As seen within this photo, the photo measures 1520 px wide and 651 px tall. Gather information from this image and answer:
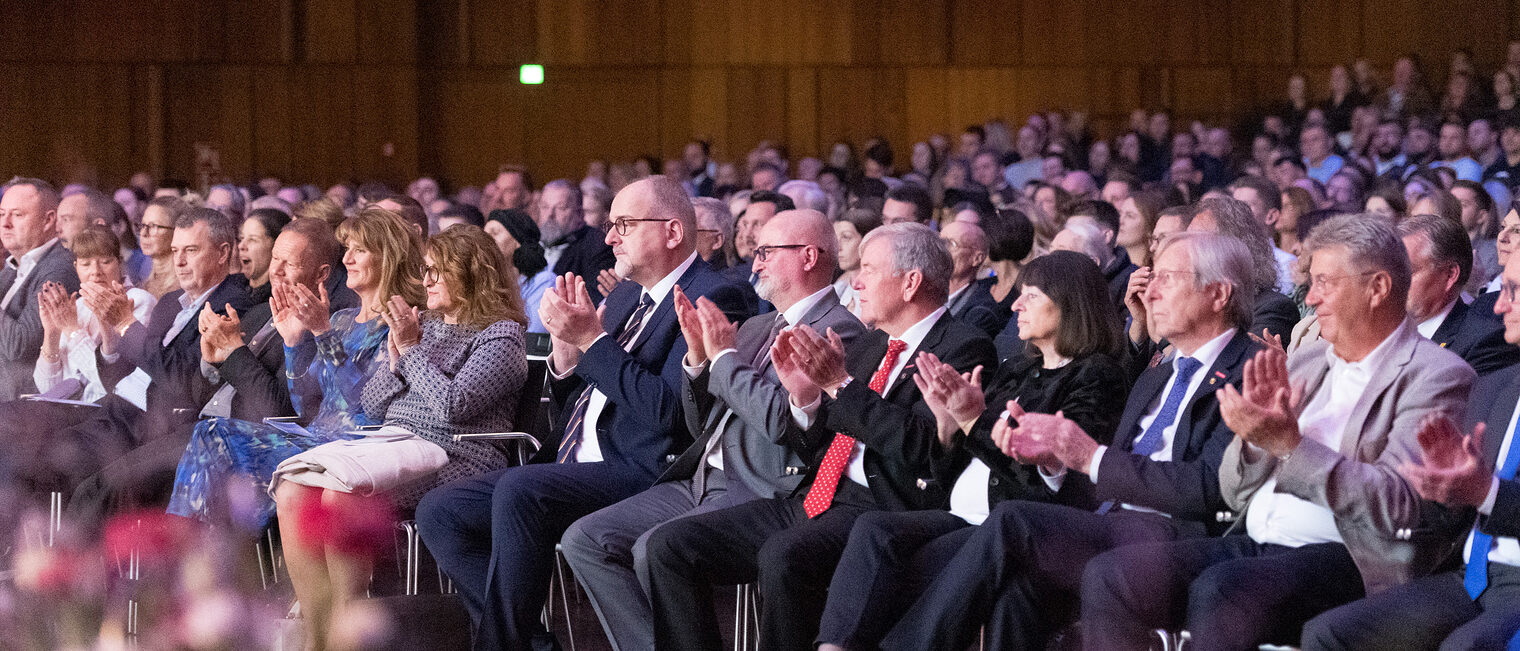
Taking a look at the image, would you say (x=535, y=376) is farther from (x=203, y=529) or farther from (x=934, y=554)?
(x=934, y=554)

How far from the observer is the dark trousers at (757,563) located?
3.37 meters

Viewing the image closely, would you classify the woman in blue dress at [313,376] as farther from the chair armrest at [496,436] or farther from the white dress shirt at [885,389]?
the white dress shirt at [885,389]

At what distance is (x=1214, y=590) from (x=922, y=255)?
1.12m

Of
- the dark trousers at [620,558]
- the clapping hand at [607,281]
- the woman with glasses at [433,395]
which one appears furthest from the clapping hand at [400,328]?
the clapping hand at [607,281]

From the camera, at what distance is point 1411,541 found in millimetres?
2822

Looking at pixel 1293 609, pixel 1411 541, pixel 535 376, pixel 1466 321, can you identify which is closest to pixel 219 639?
pixel 535 376

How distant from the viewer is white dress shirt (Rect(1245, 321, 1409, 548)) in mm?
2936

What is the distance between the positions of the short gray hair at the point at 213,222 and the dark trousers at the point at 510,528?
1502 millimetres

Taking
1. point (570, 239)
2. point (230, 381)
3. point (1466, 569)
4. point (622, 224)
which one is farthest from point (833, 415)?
point (570, 239)

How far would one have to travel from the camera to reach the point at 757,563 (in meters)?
3.54

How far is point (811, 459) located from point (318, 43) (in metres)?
9.92

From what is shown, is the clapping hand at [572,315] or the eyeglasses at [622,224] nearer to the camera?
the clapping hand at [572,315]

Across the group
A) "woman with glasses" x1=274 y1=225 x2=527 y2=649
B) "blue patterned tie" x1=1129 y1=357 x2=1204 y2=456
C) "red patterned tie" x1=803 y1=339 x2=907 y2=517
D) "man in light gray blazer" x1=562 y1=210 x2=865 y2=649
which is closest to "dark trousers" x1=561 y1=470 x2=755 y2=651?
"man in light gray blazer" x1=562 y1=210 x2=865 y2=649

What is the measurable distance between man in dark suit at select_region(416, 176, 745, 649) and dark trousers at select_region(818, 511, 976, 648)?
0.77 m
